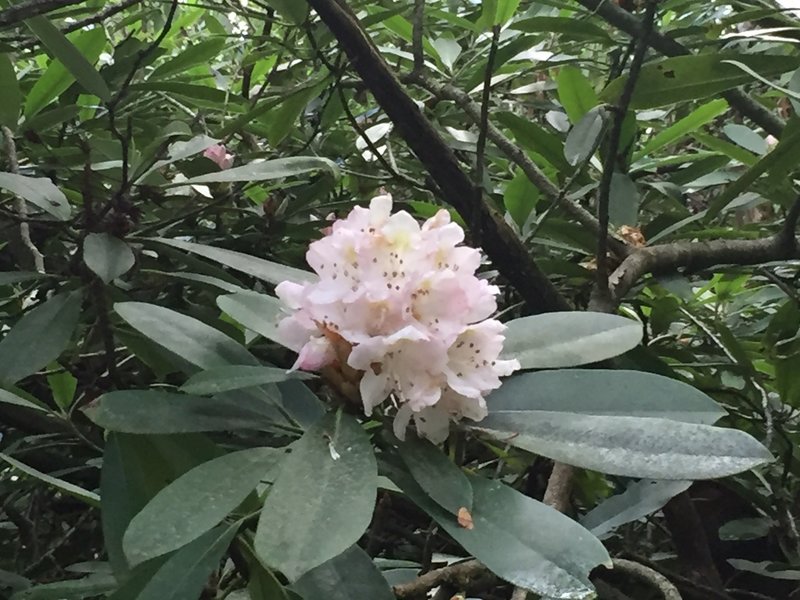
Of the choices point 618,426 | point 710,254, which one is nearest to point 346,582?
point 618,426

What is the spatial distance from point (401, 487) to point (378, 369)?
0.23 feet

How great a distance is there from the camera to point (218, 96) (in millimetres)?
1054

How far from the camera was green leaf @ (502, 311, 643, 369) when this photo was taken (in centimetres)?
50

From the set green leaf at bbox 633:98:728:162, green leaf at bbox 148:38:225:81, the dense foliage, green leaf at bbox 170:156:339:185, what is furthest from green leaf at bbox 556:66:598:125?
green leaf at bbox 148:38:225:81

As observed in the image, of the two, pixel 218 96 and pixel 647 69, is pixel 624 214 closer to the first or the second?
pixel 647 69

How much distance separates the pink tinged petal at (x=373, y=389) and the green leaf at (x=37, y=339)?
0.90 feet

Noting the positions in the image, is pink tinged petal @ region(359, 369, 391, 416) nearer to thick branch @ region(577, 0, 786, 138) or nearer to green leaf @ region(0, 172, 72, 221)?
green leaf @ region(0, 172, 72, 221)

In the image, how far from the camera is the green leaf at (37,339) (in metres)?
0.57

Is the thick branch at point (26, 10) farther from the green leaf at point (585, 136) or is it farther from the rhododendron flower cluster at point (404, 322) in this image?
the green leaf at point (585, 136)

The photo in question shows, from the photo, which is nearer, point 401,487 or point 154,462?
point 401,487

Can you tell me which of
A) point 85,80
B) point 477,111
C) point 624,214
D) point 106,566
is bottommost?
point 106,566

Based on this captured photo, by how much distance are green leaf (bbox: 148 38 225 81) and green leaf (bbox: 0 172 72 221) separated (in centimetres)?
41

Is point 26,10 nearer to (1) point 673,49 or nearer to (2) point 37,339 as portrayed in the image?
(2) point 37,339

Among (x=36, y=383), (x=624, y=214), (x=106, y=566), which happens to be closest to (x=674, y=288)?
(x=624, y=214)
